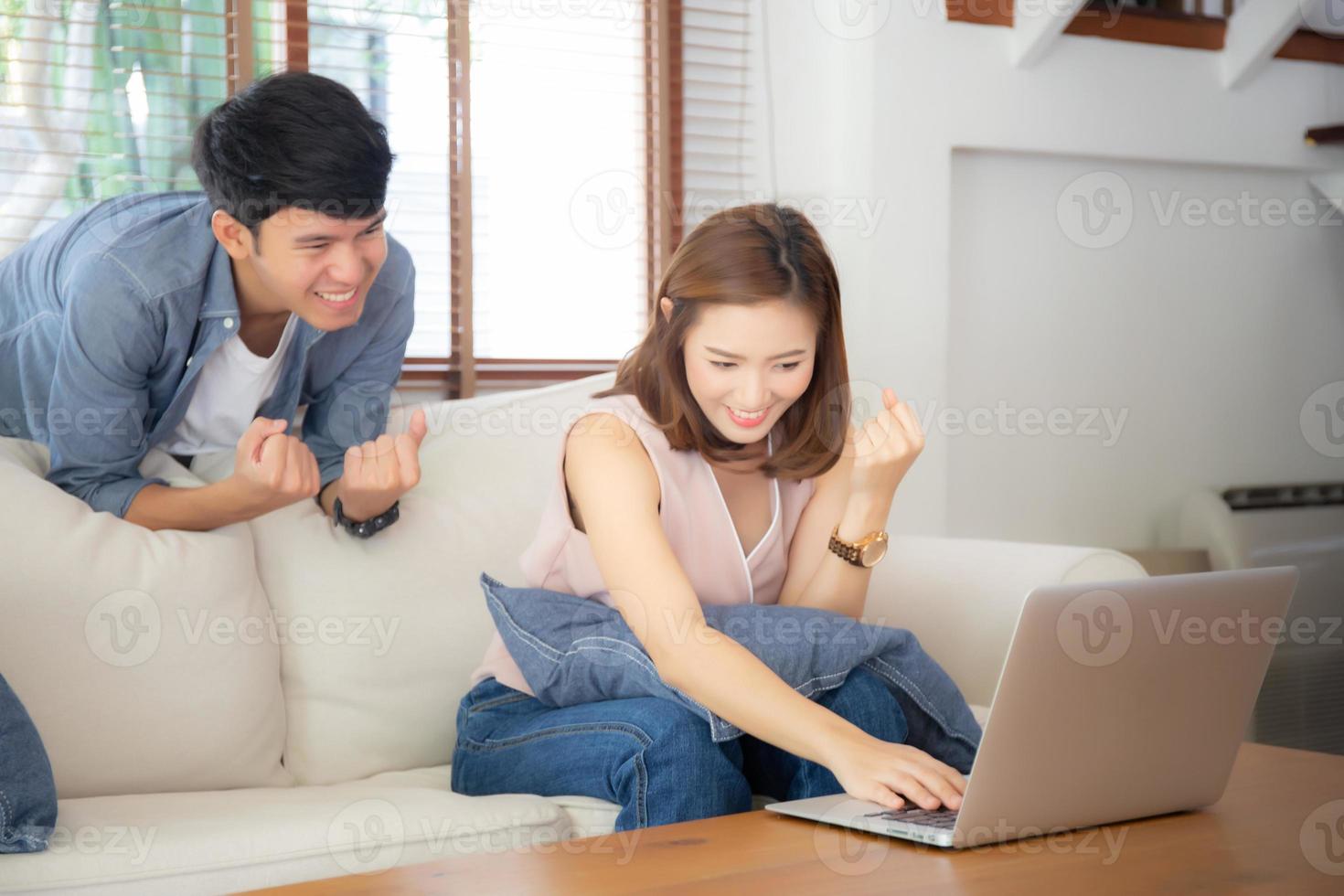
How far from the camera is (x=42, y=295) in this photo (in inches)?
68.9

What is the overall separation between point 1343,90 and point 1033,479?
4.08 ft

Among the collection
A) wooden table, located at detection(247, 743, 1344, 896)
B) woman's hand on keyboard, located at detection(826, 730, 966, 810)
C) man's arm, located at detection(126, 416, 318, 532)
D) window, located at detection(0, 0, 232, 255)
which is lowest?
wooden table, located at detection(247, 743, 1344, 896)

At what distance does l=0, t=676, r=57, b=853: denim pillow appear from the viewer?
122 cm

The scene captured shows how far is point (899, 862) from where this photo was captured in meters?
0.96

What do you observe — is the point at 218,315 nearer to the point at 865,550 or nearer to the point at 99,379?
the point at 99,379

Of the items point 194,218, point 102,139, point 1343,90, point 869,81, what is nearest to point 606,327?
point 869,81

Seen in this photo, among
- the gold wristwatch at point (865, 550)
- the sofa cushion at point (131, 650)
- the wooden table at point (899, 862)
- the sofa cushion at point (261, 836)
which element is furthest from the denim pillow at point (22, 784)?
the gold wristwatch at point (865, 550)

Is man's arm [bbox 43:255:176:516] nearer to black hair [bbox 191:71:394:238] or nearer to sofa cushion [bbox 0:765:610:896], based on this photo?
black hair [bbox 191:71:394:238]

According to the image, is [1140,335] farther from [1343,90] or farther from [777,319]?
[777,319]

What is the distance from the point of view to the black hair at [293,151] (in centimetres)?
160

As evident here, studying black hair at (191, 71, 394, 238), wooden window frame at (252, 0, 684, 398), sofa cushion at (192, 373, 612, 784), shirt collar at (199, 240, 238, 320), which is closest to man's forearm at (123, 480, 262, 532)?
sofa cushion at (192, 373, 612, 784)

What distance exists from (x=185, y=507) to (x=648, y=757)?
2.31ft

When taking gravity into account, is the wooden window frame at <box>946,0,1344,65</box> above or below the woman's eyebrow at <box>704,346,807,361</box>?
above

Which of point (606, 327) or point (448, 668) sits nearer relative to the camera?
point (448, 668)
